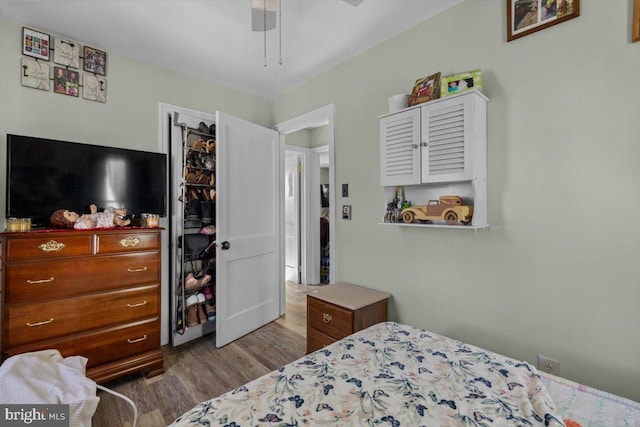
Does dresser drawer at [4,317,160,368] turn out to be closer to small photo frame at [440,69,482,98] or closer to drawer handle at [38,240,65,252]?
drawer handle at [38,240,65,252]

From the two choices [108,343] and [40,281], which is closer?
[40,281]

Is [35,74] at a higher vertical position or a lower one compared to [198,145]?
higher

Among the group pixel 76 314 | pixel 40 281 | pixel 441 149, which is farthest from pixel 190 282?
pixel 441 149

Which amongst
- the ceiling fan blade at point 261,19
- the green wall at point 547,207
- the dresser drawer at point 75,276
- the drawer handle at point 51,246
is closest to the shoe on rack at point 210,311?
the dresser drawer at point 75,276

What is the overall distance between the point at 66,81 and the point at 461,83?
2.78m

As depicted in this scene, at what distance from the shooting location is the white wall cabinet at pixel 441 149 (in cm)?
158

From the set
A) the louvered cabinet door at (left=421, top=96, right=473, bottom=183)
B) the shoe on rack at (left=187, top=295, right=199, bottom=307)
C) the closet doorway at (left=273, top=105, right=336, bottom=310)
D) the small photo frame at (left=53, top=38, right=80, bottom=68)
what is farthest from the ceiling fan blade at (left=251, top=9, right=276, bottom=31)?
the closet doorway at (left=273, top=105, right=336, bottom=310)

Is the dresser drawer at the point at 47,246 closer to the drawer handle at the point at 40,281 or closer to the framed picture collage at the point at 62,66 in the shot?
the drawer handle at the point at 40,281

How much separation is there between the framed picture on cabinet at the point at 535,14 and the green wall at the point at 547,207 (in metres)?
0.03

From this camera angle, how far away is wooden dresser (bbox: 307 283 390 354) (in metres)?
1.94

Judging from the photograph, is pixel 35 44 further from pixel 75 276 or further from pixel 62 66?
pixel 75 276

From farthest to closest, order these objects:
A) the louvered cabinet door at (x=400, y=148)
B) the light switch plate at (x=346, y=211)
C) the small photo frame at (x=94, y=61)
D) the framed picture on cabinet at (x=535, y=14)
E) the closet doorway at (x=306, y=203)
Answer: the closet doorway at (x=306, y=203), the light switch plate at (x=346, y=211), the small photo frame at (x=94, y=61), the louvered cabinet door at (x=400, y=148), the framed picture on cabinet at (x=535, y=14)

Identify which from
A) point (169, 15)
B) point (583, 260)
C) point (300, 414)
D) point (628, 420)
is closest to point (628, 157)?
point (583, 260)

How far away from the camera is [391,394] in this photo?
3.32 ft
